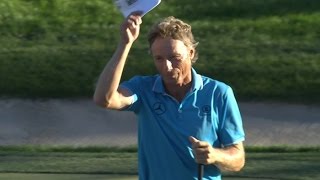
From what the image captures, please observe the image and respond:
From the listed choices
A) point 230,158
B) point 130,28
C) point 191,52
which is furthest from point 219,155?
point 130,28

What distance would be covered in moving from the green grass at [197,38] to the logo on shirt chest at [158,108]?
8.07 meters

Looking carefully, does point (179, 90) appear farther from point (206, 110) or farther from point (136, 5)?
point (136, 5)

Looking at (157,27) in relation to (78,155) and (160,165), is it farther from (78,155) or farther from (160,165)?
(78,155)

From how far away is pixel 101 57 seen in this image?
43.0ft

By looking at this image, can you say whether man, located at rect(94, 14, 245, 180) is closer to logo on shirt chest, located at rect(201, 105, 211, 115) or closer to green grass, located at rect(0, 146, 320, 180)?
logo on shirt chest, located at rect(201, 105, 211, 115)

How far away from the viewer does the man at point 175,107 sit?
→ 3885mm

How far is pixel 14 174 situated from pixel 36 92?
400cm

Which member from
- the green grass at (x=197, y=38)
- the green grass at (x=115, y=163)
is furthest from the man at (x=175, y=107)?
the green grass at (x=197, y=38)

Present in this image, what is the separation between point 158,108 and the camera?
13.2 ft

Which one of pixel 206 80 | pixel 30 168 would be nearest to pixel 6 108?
pixel 30 168

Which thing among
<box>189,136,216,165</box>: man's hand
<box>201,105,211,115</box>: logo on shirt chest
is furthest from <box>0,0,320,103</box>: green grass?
<box>189,136,216,165</box>: man's hand

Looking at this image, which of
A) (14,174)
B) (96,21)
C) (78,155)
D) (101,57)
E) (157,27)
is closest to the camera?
(157,27)

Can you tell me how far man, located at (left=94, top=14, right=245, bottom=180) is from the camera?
3885 mm

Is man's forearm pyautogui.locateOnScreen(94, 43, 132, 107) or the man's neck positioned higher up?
man's forearm pyautogui.locateOnScreen(94, 43, 132, 107)
